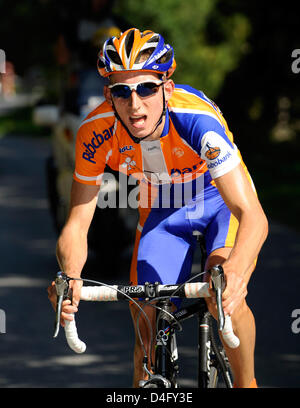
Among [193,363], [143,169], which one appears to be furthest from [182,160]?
[193,363]

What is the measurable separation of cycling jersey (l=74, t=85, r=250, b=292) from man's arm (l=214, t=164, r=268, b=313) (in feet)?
0.23


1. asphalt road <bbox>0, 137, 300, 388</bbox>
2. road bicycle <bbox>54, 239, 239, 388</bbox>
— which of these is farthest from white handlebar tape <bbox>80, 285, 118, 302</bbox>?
asphalt road <bbox>0, 137, 300, 388</bbox>

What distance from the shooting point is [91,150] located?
3717mm

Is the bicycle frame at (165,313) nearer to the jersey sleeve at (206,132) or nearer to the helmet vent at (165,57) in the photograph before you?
the jersey sleeve at (206,132)

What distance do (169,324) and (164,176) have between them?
0.85 metres

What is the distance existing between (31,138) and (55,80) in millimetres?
4298

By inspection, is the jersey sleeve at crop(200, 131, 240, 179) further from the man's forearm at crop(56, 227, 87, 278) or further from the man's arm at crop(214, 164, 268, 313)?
the man's forearm at crop(56, 227, 87, 278)

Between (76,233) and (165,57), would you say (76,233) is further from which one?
(165,57)

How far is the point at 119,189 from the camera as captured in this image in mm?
7867

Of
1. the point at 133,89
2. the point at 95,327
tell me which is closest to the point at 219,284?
the point at 133,89

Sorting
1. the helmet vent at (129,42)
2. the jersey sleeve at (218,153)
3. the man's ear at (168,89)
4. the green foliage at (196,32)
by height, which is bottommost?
the jersey sleeve at (218,153)

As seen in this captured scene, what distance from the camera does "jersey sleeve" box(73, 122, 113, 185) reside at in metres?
3.71

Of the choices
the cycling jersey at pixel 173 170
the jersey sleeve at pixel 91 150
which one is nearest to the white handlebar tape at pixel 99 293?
the cycling jersey at pixel 173 170

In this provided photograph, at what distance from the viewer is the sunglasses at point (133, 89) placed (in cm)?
348
